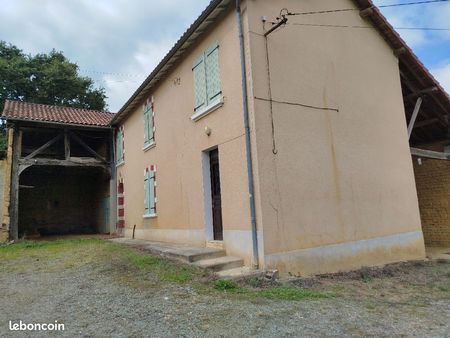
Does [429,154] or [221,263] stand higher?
[429,154]

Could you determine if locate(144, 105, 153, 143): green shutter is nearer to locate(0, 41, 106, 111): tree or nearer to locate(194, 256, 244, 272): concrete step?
locate(194, 256, 244, 272): concrete step

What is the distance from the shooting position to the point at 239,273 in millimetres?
5695

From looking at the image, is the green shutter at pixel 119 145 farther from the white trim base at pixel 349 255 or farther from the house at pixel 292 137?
the white trim base at pixel 349 255

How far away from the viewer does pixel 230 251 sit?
6633 millimetres

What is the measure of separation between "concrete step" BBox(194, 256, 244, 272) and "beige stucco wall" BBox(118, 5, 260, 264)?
0.60ft

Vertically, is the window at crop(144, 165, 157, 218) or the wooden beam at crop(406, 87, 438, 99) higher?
the wooden beam at crop(406, 87, 438, 99)

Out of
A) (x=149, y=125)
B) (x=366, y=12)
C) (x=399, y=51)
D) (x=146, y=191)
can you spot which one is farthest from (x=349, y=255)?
(x=149, y=125)

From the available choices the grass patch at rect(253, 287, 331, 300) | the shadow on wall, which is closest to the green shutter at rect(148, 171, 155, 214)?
the grass patch at rect(253, 287, 331, 300)

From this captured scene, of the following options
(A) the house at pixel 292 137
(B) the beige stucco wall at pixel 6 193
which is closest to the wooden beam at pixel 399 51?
(A) the house at pixel 292 137

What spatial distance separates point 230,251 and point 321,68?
420 centimetres

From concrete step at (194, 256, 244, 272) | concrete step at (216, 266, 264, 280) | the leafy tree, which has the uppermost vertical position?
the leafy tree

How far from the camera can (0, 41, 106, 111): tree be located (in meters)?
22.3

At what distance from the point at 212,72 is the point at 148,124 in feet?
13.1

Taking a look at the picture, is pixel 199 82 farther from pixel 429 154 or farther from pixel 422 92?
pixel 429 154
